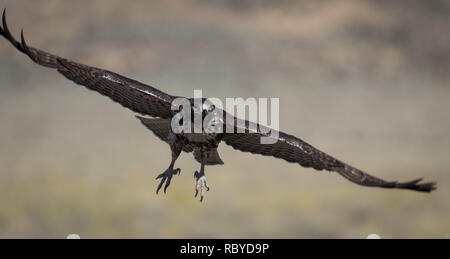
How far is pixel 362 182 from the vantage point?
17844 millimetres

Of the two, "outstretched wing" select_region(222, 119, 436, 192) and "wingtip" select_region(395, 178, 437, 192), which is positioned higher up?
"outstretched wing" select_region(222, 119, 436, 192)

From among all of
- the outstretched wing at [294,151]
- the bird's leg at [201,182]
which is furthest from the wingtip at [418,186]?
the bird's leg at [201,182]

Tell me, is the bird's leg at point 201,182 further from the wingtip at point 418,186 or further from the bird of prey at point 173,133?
the wingtip at point 418,186

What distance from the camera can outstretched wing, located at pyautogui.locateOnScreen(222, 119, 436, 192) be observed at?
17984mm

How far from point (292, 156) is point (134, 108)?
133 inches

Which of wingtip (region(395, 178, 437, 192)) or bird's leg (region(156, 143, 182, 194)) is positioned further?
bird's leg (region(156, 143, 182, 194))

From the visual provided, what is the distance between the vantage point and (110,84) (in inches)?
748

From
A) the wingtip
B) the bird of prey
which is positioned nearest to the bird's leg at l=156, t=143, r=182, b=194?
the bird of prey

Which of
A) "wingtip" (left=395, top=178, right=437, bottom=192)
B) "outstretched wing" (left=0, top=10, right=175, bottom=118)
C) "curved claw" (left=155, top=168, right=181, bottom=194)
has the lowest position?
"wingtip" (left=395, top=178, right=437, bottom=192)

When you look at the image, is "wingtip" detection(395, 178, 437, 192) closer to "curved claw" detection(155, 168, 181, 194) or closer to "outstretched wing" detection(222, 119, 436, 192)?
"outstretched wing" detection(222, 119, 436, 192)

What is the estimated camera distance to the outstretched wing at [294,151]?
17984mm

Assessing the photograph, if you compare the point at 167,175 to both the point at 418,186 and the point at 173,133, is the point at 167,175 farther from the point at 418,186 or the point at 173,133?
the point at 418,186

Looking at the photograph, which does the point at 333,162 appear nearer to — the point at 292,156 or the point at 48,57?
the point at 292,156

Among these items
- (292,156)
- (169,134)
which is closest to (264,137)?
(292,156)
